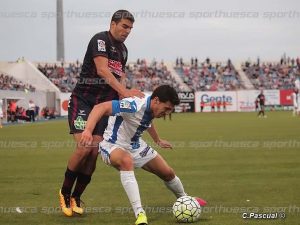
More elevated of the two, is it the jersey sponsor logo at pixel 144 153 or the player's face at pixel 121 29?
the player's face at pixel 121 29

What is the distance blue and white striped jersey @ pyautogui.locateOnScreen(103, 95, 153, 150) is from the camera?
22.8ft

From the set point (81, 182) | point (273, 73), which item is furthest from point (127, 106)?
point (273, 73)

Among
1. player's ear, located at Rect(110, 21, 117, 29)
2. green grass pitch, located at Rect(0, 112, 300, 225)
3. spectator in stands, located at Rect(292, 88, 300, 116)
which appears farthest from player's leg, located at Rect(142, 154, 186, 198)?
spectator in stands, located at Rect(292, 88, 300, 116)

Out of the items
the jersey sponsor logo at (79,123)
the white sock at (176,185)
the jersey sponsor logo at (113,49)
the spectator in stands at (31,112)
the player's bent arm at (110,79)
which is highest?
the jersey sponsor logo at (113,49)

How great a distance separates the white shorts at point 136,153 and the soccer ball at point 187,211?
28.0 inches

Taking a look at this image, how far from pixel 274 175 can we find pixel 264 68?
217ft

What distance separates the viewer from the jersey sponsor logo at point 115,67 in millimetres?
7773

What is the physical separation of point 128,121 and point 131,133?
192mm

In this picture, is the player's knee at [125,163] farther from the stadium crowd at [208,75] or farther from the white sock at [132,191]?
the stadium crowd at [208,75]

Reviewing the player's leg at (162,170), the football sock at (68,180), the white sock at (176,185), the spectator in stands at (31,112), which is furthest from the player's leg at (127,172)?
the spectator in stands at (31,112)

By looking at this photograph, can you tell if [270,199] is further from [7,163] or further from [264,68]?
[264,68]

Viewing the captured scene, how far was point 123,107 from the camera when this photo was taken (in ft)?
22.7

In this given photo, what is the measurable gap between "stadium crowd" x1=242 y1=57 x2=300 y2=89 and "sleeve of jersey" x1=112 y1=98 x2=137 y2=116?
213ft

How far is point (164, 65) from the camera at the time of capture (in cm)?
7581
